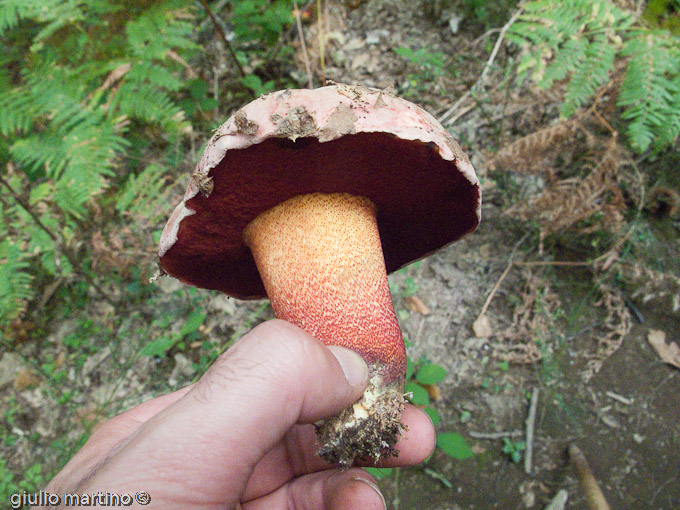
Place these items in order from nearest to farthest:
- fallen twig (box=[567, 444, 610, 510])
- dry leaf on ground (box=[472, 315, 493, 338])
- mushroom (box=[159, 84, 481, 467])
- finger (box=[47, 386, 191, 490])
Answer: mushroom (box=[159, 84, 481, 467]), finger (box=[47, 386, 191, 490]), fallen twig (box=[567, 444, 610, 510]), dry leaf on ground (box=[472, 315, 493, 338])

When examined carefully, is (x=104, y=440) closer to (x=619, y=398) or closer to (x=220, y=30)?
(x=619, y=398)

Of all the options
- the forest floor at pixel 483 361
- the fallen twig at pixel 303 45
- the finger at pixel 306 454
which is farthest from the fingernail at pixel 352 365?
the fallen twig at pixel 303 45

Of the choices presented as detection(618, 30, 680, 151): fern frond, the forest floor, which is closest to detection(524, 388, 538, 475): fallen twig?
the forest floor

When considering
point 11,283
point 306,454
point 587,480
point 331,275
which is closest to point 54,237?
point 11,283

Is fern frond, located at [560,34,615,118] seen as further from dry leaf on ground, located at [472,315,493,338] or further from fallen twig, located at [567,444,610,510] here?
fallen twig, located at [567,444,610,510]

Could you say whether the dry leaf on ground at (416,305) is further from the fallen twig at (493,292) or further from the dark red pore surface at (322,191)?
the dark red pore surface at (322,191)
